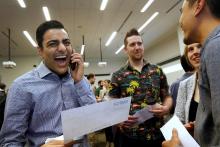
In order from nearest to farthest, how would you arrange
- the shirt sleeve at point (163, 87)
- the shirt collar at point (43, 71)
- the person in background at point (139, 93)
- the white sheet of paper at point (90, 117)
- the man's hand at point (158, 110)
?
1. the white sheet of paper at point (90, 117)
2. the shirt collar at point (43, 71)
3. the man's hand at point (158, 110)
4. the person in background at point (139, 93)
5. the shirt sleeve at point (163, 87)

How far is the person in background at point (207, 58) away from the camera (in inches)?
31.0

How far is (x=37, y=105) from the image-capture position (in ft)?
4.25

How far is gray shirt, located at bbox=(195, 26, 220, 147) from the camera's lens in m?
0.78

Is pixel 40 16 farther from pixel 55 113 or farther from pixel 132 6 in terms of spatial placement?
pixel 55 113

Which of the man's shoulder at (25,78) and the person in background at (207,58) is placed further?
the man's shoulder at (25,78)

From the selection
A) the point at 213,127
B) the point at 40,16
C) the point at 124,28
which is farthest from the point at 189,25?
the point at 124,28

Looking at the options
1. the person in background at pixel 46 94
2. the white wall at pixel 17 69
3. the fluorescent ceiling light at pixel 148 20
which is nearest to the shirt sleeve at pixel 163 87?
the person in background at pixel 46 94

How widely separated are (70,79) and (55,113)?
242 mm

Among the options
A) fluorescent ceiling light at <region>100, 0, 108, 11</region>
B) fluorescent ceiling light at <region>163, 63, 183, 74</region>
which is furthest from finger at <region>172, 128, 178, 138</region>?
fluorescent ceiling light at <region>163, 63, 183, 74</region>

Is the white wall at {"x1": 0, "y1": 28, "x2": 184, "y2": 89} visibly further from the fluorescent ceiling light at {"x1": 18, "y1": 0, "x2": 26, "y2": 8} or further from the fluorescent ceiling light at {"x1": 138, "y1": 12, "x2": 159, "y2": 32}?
the fluorescent ceiling light at {"x1": 18, "y1": 0, "x2": 26, "y2": 8}

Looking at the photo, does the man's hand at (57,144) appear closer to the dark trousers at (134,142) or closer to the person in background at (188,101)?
the person in background at (188,101)

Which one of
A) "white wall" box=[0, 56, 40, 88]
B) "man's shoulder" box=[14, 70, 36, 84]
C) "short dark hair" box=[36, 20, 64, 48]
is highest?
"white wall" box=[0, 56, 40, 88]

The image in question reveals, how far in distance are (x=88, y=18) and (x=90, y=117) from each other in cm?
759

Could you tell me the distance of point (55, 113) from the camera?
134 centimetres
